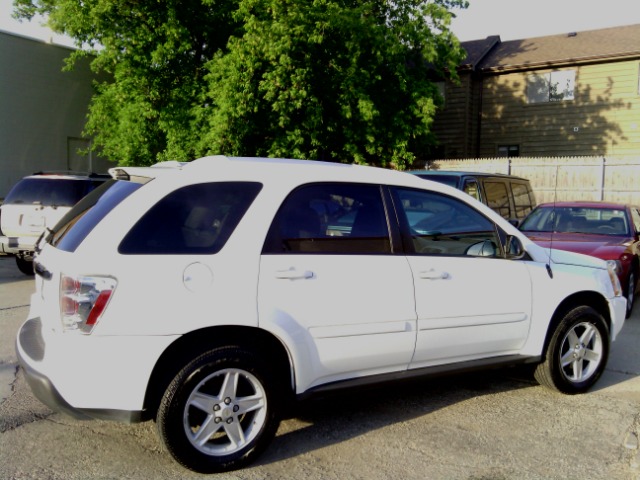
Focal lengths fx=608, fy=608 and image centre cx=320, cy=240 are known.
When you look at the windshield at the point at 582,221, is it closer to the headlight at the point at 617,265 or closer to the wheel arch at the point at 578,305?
the headlight at the point at 617,265

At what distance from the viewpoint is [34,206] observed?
968cm

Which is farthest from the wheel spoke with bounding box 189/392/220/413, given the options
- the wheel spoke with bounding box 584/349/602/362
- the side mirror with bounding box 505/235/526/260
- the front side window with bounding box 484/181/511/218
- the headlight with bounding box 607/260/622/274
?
the front side window with bounding box 484/181/511/218

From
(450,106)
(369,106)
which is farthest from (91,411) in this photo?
(450,106)

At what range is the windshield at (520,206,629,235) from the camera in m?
8.83

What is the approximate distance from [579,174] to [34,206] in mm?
14835

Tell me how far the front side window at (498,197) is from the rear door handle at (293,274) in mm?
7223

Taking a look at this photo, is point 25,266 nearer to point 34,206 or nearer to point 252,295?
point 34,206

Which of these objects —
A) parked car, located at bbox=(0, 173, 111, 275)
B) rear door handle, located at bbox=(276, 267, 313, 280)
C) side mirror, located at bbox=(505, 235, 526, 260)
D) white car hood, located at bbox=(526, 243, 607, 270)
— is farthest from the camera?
parked car, located at bbox=(0, 173, 111, 275)

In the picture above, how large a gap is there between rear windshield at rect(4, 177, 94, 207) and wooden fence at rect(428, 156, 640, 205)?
1259 cm

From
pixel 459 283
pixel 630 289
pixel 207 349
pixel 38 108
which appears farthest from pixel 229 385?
pixel 38 108

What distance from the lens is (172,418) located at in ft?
10.7

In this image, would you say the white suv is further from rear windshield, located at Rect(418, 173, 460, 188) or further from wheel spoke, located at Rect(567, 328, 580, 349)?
rear windshield, located at Rect(418, 173, 460, 188)

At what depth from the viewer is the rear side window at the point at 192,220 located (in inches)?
130

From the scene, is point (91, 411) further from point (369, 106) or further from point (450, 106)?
point (450, 106)
